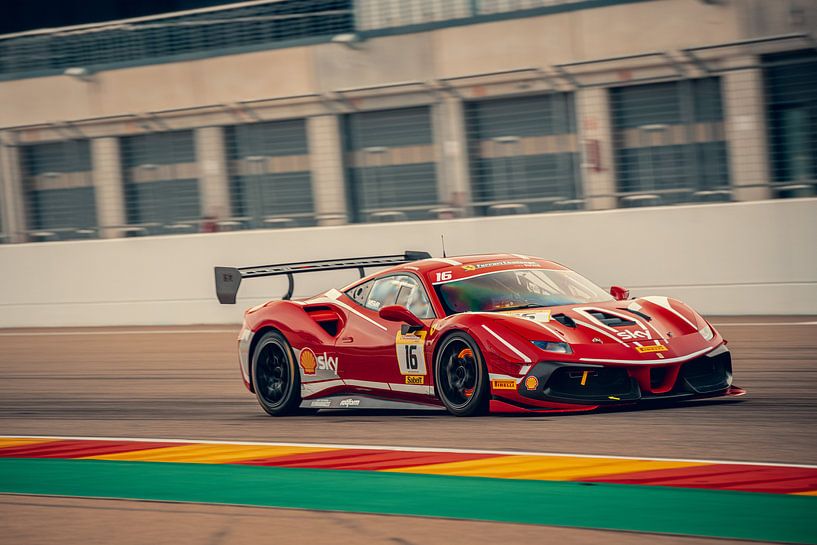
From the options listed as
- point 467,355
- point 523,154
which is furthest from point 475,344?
point 523,154

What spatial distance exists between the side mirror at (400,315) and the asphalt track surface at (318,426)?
0.63 metres

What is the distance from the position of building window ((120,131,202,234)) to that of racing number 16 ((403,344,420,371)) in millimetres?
10819

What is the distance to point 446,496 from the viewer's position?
6.26 metres

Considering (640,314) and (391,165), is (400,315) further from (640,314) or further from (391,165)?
(391,165)

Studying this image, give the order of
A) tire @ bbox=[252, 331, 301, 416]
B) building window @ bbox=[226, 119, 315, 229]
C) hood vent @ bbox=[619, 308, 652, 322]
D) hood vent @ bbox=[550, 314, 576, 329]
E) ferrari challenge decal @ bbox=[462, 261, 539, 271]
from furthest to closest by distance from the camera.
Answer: building window @ bbox=[226, 119, 315, 229], tire @ bbox=[252, 331, 301, 416], ferrari challenge decal @ bbox=[462, 261, 539, 271], hood vent @ bbox=[619, 308, 652, 322], hood vent @ bbox=[550, 314, 576, 329]

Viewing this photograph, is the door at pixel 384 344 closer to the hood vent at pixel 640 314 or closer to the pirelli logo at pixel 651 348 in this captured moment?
the hood vent at pixel 640 314

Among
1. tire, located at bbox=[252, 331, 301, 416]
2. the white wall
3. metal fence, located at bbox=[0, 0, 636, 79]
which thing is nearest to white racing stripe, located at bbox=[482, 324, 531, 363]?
tire, located at bbox=[252, 331, 301, 416]

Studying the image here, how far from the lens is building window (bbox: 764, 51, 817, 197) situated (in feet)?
46.7

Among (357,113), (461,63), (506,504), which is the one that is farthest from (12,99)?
(506,504)

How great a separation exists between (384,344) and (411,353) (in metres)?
0.34

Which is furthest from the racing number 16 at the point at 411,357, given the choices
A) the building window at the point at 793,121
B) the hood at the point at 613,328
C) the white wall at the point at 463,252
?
the building window at the point at 793,121

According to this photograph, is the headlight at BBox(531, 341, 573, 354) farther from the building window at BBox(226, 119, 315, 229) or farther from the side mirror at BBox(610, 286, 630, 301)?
the building window at BBox(226, 119, 315, 229)

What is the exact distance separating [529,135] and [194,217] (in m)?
5.13

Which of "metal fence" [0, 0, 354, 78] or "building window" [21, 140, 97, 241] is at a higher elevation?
"metal fence" [0, 0, 354, 78]
